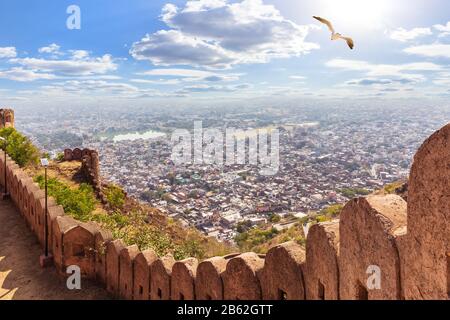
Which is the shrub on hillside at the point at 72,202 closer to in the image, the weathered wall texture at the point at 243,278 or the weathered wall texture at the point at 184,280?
the weathered wall texture at the point at 184,280

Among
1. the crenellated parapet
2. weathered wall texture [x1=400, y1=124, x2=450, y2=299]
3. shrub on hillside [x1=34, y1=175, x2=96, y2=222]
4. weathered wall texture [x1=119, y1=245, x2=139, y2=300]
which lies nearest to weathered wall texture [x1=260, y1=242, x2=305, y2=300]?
weathered wall texture [x1=400, y1=124, x2=450, y2=299]

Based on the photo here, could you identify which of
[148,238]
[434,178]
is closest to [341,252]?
[434,178]

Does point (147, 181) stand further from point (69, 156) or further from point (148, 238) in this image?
point (148, 238)

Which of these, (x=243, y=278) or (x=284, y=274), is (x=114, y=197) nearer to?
(x=243, y=278)

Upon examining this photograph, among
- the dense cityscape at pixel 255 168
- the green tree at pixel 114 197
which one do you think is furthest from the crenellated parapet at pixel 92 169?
the dense cityscape at pixel 255 168

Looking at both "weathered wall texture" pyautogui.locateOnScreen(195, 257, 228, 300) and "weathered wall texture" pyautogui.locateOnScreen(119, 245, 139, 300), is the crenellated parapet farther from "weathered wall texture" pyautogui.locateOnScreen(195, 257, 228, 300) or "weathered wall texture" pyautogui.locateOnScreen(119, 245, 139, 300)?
"weathered wall texture" pyautogui.locateOnScreen(195, 257, 228, 300)
